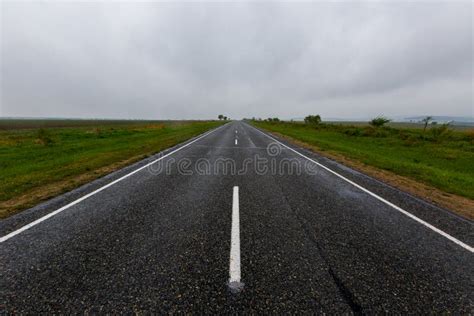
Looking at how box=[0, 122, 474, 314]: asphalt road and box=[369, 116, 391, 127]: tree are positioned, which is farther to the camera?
box=[369, 116, 391, 127]: tree

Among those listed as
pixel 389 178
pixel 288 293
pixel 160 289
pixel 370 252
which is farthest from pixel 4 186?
pixel 389 178

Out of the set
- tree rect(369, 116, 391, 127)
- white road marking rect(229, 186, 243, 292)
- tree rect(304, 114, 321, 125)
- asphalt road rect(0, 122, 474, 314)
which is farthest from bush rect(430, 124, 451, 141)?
tree rect(304, 114, 321, 125)

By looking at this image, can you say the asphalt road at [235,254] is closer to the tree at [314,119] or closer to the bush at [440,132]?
the bush at [440,132]

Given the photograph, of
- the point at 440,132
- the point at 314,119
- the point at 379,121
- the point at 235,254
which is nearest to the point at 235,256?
the point at 235,254

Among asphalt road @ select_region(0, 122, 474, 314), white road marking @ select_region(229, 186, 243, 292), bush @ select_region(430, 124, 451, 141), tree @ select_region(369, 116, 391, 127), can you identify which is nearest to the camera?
asphalt road @ select_region(0, 122, 474, 314)

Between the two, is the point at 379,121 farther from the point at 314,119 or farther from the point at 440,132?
the point at 314,119

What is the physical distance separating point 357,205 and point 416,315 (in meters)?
3.17

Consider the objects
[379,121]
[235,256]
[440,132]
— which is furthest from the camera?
[379,121]

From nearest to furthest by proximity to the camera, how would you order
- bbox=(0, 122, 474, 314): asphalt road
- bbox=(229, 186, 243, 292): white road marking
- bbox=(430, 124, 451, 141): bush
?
bbox=(0, 122, 474, 314): asphalt road → bbox=(229, 186, 243, 292): white road marking → bbox=(430, 124, 451, 141): bush

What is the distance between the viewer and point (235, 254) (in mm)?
3193

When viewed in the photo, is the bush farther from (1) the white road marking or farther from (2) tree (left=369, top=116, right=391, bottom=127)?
(1) the white road marking

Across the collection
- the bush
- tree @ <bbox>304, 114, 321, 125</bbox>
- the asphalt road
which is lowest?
the asphalt road

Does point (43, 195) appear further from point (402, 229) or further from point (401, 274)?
point (402, 229)

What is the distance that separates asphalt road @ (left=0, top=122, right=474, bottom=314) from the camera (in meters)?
2.41
